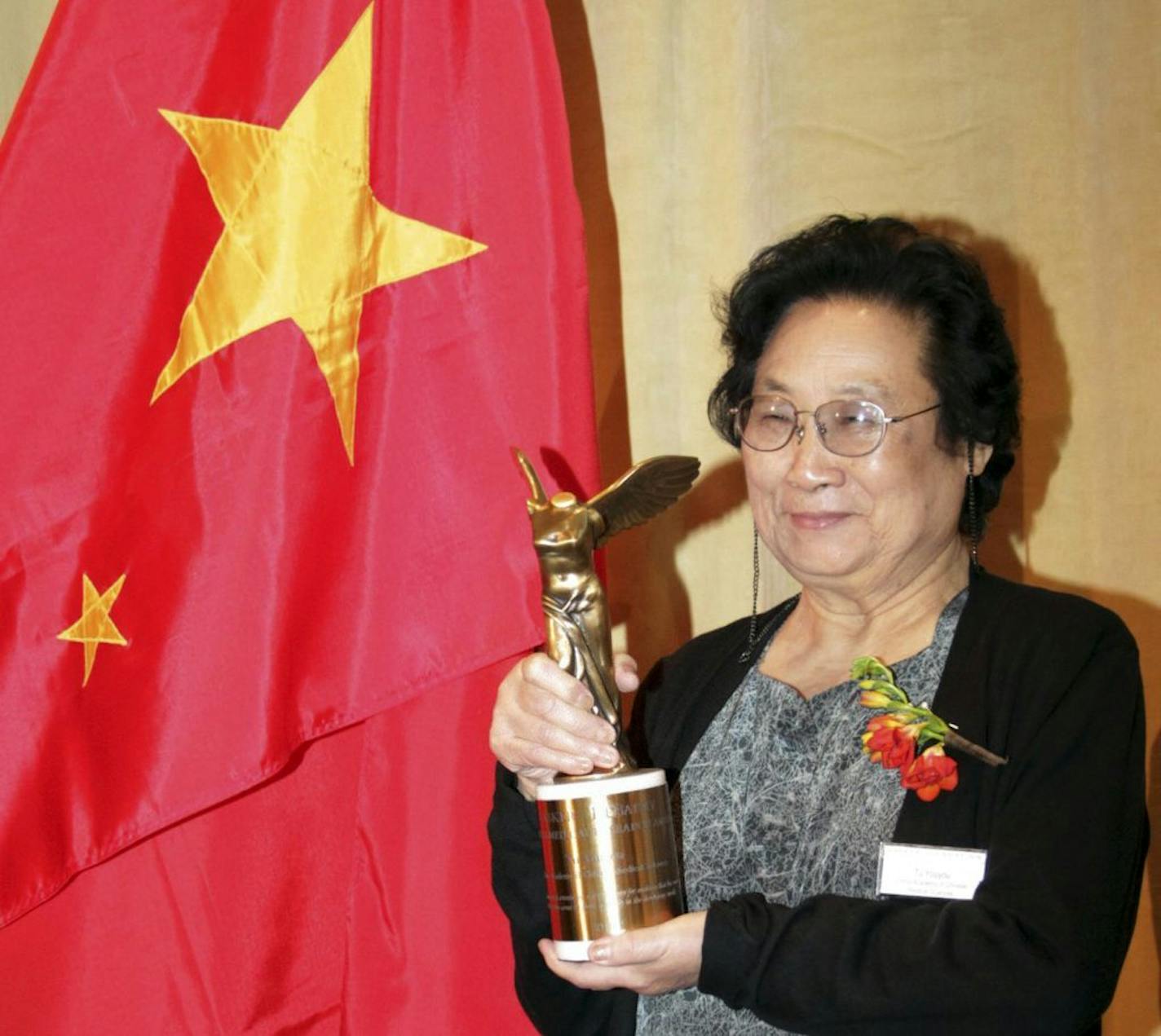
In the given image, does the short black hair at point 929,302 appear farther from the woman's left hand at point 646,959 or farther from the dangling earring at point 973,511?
the woman's left hand at point 646,959

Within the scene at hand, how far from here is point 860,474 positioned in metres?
1.47

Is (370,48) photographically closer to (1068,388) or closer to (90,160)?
(90,160)

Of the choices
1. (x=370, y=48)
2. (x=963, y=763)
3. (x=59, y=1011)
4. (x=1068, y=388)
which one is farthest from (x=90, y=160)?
(x=1068, y=388)

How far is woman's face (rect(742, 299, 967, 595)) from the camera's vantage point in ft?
4.84

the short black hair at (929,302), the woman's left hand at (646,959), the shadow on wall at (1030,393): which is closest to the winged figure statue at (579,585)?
the woman's left hand at (646,959)

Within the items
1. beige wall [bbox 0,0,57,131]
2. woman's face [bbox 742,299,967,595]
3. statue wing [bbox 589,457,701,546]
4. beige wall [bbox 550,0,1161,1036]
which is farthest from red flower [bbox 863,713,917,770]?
beige wall [bbox 0,0,57,131]

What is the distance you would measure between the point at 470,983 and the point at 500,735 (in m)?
0.43

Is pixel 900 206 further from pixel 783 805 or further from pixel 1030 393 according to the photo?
pixel 783 805

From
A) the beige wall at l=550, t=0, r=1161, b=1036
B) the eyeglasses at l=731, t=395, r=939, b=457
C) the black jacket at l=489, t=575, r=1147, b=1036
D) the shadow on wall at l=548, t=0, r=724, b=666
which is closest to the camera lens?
the black jacket at l=489, t=575, r=1147, b=1036

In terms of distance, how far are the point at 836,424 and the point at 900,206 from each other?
703mm

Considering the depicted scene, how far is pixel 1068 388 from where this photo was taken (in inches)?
80.2

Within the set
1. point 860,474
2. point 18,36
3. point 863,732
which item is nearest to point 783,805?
point 863,732

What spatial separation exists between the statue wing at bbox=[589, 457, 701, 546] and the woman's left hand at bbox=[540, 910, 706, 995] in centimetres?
34

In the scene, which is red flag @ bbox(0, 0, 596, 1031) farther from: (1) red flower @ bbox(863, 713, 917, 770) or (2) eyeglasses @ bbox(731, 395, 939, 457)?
(1) red flower @ bbox(863, 713, 917, 770)
